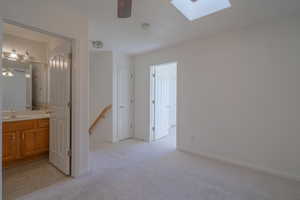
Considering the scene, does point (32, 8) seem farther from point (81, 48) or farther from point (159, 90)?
point (159, 90)

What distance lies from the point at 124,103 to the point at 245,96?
110 inches

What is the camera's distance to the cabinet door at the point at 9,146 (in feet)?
7.62

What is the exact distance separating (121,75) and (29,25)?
92.7 inches

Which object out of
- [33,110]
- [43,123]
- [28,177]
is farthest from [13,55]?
[28,177]

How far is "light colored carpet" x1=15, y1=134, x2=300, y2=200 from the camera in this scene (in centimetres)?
180

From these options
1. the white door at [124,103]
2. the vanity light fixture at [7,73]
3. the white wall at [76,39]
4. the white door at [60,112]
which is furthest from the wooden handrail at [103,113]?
the vanity light fixture at [7,73]

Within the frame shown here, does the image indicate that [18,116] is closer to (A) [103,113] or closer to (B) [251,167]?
(A) [103,113]

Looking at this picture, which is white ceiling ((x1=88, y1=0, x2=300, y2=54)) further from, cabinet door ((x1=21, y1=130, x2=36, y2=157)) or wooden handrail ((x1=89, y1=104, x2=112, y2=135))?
cabinet door ((x1=21, y1=130, x2=36, y2=157))

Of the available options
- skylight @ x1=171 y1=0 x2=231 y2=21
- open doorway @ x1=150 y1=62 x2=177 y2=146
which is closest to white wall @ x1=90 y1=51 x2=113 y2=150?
open doorway @ x1=150 y1=62 x2=177 y2=146

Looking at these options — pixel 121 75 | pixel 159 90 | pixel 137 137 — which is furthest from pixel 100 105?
pixel 159 90

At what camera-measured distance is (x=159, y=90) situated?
165 inches

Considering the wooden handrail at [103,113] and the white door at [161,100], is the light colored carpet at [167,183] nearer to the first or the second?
the wooden handrail at [103,113]

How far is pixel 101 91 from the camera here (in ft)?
13.1

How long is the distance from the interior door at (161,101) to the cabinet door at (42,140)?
8.06ft
